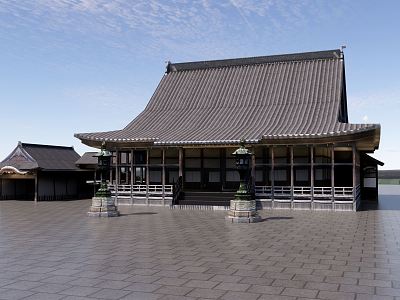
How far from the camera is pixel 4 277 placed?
339 inches

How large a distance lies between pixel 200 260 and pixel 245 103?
2153 centimetres

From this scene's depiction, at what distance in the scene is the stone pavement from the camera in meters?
7.69

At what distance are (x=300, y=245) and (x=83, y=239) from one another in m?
6.65

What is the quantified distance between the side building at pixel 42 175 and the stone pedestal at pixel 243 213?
61.4ft

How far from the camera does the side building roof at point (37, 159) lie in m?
A: 32.5

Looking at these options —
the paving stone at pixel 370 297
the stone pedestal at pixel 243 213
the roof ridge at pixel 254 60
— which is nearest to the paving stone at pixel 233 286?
the paving stone at pixel 370 297

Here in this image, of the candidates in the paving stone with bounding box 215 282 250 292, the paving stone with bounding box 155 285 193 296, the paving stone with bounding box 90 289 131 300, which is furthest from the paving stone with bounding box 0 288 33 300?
the paving stone with bounding box 215 282 250 292

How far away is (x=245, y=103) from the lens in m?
30.7

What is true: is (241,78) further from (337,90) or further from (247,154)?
(247,154)

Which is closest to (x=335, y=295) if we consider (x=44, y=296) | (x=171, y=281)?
(x=171, y=281)

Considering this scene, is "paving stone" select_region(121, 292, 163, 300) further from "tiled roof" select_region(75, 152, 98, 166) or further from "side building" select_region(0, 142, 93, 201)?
"tiled roof" select_region(75, 152, 98, 166)

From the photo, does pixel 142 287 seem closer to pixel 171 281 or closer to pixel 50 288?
pixel 171 281

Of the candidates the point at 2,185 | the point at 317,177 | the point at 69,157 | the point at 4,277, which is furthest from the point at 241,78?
the point at 4,277

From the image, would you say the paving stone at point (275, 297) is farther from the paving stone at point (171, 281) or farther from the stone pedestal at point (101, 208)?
the stone pedestal at point (101, 208)
